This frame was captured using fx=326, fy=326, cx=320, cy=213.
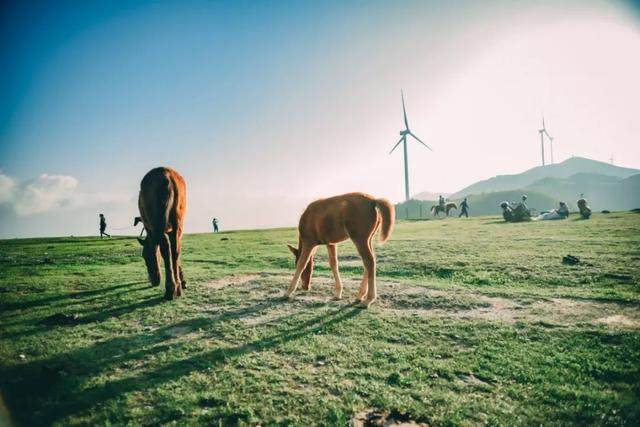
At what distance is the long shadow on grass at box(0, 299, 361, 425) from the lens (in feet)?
12.3

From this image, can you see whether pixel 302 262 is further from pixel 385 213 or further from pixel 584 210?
pixel 584 210

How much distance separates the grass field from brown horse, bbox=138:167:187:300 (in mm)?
570

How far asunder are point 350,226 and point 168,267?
4529mm

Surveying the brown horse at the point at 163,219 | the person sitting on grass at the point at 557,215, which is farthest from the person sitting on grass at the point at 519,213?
the brown horse at the point at 163,219

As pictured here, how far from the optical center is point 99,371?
452 cm

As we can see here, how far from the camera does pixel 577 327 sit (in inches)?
234

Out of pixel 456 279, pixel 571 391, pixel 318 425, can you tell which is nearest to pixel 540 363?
pixel 571 391

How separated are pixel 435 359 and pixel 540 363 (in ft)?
4.86

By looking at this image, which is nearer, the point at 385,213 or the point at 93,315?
the point at 93,315

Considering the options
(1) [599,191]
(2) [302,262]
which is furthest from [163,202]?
(1) [599,191]

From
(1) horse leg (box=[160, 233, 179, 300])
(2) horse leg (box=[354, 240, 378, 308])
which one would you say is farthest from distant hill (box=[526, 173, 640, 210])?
(1) horse leg (box=[160, 233, 179, 300])

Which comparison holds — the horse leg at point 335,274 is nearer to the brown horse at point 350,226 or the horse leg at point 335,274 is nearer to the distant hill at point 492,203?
the brown horse at point 350,226

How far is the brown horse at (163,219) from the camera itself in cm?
789

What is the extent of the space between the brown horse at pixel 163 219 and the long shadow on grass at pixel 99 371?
214 cm
